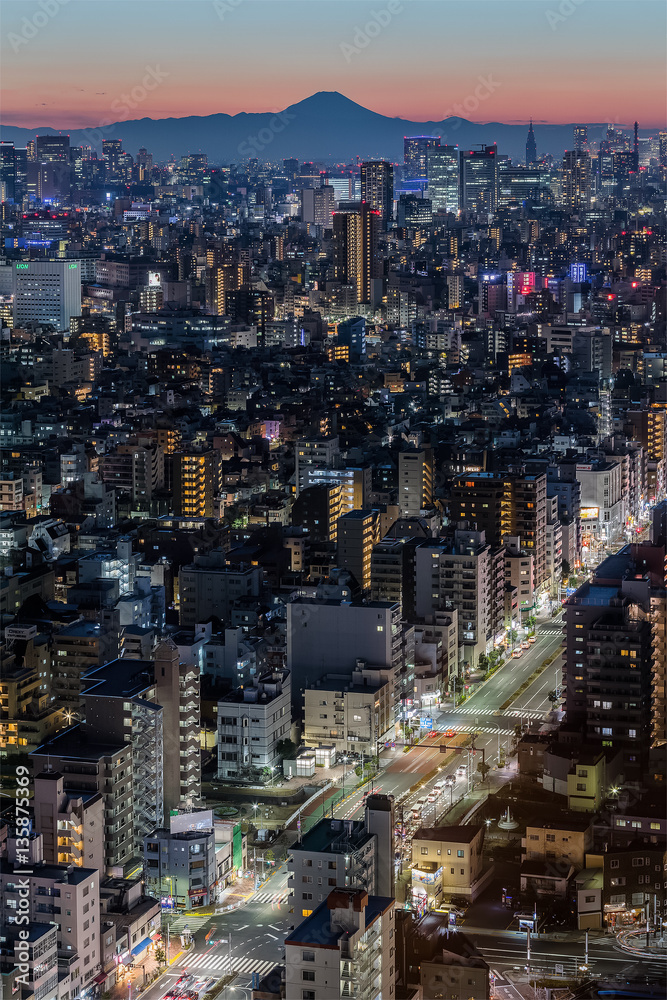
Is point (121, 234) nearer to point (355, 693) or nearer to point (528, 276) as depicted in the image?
point (528, 276)

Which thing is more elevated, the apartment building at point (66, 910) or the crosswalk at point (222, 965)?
the apartment building at point (66, 910)

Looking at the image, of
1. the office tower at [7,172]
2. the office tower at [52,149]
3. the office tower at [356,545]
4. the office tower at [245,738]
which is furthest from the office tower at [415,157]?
the office tower at [245,738]

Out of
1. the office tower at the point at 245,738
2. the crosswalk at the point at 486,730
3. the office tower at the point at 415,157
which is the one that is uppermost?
the office tower at the point at 415,157

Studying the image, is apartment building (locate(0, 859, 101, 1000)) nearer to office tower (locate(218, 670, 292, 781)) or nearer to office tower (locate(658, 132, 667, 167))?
office tower (locate(218, 670, 292, 781))

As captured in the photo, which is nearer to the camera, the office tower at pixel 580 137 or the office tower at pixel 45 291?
the office tower at pixel 45 291

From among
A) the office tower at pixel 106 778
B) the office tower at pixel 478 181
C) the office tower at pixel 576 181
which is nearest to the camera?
the office tower at pixel 106 778

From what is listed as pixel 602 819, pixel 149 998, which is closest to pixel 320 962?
pixel 149 998

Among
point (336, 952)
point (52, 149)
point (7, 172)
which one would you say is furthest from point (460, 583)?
point (52, 149)

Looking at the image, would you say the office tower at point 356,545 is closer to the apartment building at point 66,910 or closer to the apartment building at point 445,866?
the apartment building at point 445,866
